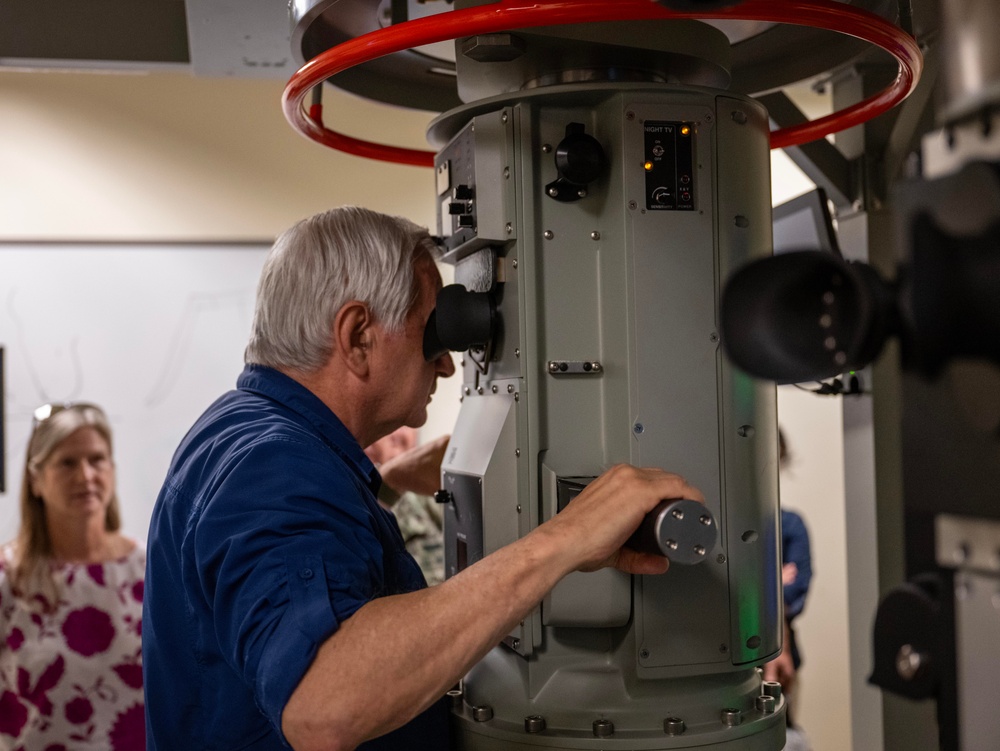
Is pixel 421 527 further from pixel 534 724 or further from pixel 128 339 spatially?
pixel 534 724

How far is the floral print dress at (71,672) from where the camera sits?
248cm

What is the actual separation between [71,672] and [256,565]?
181 centimetres

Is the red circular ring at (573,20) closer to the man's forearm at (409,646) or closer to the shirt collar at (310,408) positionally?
the shirt collar at (310,408)

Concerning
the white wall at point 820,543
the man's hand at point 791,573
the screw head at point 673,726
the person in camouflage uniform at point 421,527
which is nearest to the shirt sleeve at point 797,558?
the man's hand at point 791,573

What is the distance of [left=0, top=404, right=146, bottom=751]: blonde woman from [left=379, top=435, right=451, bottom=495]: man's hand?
110cm

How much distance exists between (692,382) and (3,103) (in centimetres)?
318

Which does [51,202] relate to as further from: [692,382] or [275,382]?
[692,382]

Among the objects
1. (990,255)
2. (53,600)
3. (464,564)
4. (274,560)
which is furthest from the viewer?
(53,600)

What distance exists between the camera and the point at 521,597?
1.08m

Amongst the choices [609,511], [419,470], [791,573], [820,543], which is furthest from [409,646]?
[820,543]

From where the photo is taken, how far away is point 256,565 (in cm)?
104

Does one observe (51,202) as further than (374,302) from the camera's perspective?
Yes

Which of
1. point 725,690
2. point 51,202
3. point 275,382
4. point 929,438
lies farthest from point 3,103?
point 929,438

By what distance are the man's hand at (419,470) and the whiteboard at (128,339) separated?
1.80 meters
